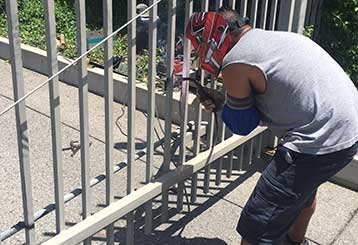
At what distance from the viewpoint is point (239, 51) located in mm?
2455

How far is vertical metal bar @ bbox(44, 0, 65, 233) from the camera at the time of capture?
7.18 ft

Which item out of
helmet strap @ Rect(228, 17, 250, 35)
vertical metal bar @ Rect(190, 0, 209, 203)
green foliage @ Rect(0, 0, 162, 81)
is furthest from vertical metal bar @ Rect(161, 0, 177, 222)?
green foliage @ Rect(0, 0, 162, 81)

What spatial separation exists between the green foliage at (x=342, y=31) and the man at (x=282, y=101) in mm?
2404

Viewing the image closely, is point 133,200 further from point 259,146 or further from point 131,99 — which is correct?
point 259,146

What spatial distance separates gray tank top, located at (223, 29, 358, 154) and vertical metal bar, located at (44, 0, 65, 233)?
0.75m

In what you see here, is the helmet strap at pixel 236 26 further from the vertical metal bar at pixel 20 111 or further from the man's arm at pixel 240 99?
the vertical metal bar at pixel 20 111

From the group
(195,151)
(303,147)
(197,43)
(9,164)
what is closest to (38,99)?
(9,164)

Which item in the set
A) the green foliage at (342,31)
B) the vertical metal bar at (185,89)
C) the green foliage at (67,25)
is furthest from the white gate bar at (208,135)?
the green foliage at (342,31)

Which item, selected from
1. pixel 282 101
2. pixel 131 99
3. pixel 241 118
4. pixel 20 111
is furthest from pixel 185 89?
pixel 20 111

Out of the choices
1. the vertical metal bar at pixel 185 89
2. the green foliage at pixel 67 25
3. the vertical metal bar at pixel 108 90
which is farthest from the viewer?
the green foliage at pixel 67 25

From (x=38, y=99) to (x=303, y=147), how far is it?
123 inches

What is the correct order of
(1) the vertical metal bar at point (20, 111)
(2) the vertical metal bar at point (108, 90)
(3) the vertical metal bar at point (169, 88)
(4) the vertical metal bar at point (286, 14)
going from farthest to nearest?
(4) the vertical metal bar at point (286, 14) → (3) the vertical metal bar at point (169, 88) → (2) the vertical metal bar at point (108, 90) → (1) the vertical metal bar at point (20, 111)

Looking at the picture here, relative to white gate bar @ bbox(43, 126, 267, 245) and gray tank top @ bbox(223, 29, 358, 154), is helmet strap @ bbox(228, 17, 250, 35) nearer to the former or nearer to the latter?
gray tank top @ bbox(223, 29, 358, 154)

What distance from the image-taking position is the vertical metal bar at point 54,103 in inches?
86.2
